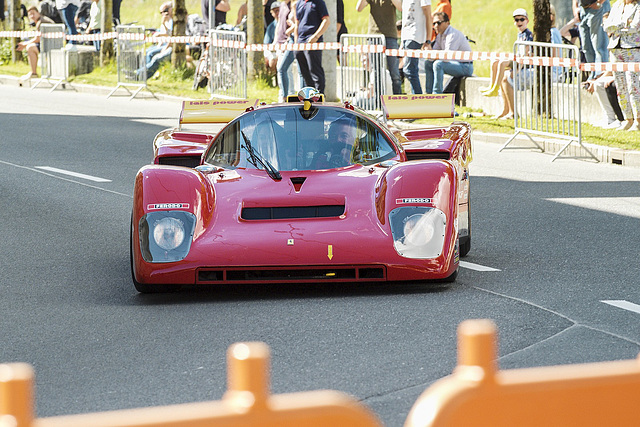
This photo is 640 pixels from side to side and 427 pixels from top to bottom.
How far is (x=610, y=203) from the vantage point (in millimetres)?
9844

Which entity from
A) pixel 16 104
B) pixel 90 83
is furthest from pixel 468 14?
pixel 16 104

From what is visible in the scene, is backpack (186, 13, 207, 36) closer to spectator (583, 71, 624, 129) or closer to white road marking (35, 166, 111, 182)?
spectator (583, 71, 624, 129)

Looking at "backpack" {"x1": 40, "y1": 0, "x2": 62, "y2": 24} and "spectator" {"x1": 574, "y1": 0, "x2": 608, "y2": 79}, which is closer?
"spectator" {"x1": 574, "y1": 0, "x2": 608, "y2": 79}

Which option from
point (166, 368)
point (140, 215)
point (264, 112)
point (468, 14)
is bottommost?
point (166, 368)

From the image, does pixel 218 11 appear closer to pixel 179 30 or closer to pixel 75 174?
pixel 179 30

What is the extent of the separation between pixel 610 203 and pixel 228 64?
11262 mm

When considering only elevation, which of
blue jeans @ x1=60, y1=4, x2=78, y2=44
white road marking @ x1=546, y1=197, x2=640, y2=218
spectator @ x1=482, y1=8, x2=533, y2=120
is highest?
blue jeans @ x1=60, y1=4, x2=78, y2=44

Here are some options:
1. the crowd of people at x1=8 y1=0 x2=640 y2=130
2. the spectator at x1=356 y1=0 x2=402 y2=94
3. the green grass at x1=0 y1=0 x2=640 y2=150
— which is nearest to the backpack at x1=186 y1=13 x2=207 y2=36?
the green grass at x1=0 y1=0 x2=640 y2=150

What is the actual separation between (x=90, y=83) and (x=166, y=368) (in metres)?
20.3

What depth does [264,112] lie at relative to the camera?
7.55m

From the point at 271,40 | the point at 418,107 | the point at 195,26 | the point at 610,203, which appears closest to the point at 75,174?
the point at 418,107

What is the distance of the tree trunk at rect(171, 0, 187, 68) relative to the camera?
24297 mm

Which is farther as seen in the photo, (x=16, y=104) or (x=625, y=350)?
(x=16, y=104)

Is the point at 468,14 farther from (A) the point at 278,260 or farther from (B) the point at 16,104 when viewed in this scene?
(A) the point at 278,260
